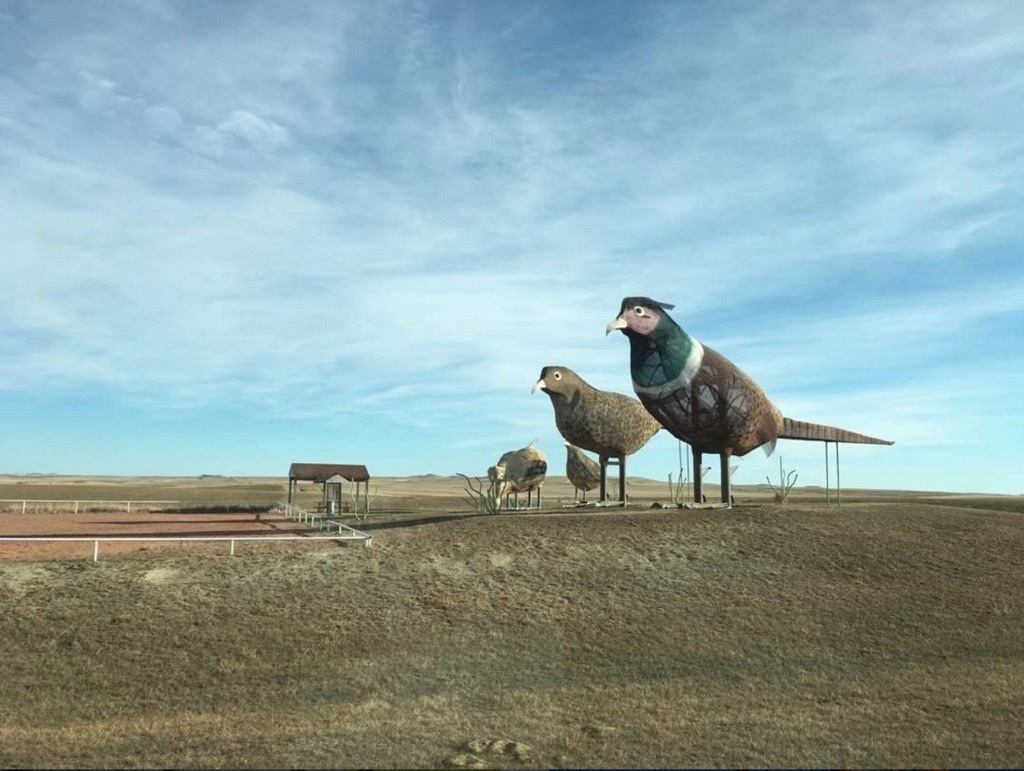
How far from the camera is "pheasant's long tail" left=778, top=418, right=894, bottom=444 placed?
31.6 metres

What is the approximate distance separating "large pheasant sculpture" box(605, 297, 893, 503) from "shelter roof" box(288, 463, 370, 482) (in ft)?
68.5

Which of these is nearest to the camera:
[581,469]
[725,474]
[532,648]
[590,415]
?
[532,648]

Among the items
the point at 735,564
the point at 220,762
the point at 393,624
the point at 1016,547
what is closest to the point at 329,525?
the point at 393,624

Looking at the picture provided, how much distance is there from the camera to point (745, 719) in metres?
12.4

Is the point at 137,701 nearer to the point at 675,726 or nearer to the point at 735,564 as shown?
the point at 675,726

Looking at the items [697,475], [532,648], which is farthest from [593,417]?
[532,648]

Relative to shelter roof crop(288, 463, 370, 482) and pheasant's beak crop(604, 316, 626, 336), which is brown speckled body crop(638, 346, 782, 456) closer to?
pheasant's beak crop(604, 316, 626, 336)

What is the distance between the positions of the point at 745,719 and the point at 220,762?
24.8ft

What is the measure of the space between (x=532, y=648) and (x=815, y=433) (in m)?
20.4

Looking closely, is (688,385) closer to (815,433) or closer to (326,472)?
(815,433)

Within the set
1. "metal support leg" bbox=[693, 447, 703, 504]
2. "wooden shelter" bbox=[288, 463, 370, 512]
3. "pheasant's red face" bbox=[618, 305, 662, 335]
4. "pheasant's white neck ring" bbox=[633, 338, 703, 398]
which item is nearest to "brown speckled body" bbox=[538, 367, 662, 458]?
"metal support leg" bbox=[693, 447, 703, 504]

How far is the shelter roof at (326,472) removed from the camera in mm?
43844

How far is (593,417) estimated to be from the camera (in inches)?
1243

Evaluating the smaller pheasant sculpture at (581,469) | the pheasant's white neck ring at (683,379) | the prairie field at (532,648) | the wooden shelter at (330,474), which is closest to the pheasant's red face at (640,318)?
the pheasant's white neck ring at (683,379)
